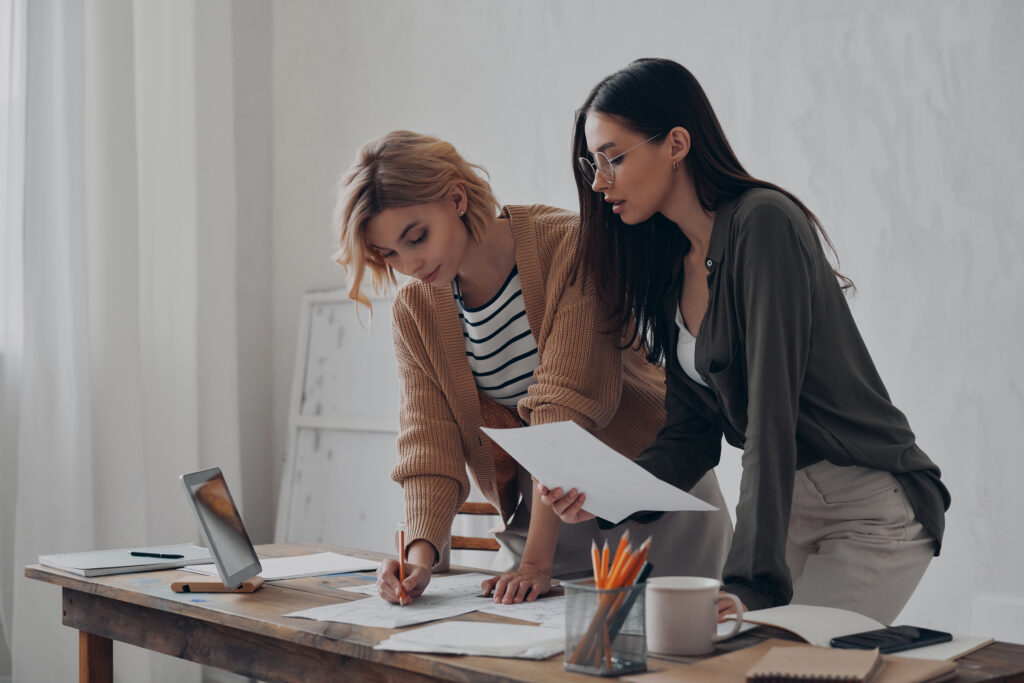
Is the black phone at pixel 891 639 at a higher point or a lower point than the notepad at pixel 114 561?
higher

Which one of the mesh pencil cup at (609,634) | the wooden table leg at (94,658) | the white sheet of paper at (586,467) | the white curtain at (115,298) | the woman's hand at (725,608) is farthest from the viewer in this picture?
the white curtain at (115,298)

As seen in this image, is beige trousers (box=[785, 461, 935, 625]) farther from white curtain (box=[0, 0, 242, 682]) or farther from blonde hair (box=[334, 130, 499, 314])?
white curtain (box=[0, 0, 242, 682])

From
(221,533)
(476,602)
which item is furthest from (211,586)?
(476,602)

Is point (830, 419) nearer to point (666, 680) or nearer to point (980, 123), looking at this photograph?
point (666, 680)

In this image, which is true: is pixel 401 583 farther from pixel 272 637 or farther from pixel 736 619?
pixel 736 619

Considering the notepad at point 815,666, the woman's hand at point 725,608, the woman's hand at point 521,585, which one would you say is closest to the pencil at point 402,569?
the woman's hand at point 521,585

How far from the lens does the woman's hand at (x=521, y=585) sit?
1.53 m

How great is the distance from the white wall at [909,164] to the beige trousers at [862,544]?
1.02 metres

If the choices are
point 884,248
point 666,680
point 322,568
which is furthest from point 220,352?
point 666,680

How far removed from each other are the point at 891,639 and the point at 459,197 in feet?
3.20

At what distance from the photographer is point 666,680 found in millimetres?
1060

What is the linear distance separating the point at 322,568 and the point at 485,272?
63 centimetres

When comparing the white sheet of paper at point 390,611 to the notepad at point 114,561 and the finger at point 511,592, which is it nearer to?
the finger at point 511,592

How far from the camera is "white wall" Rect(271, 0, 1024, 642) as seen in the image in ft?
7.48
